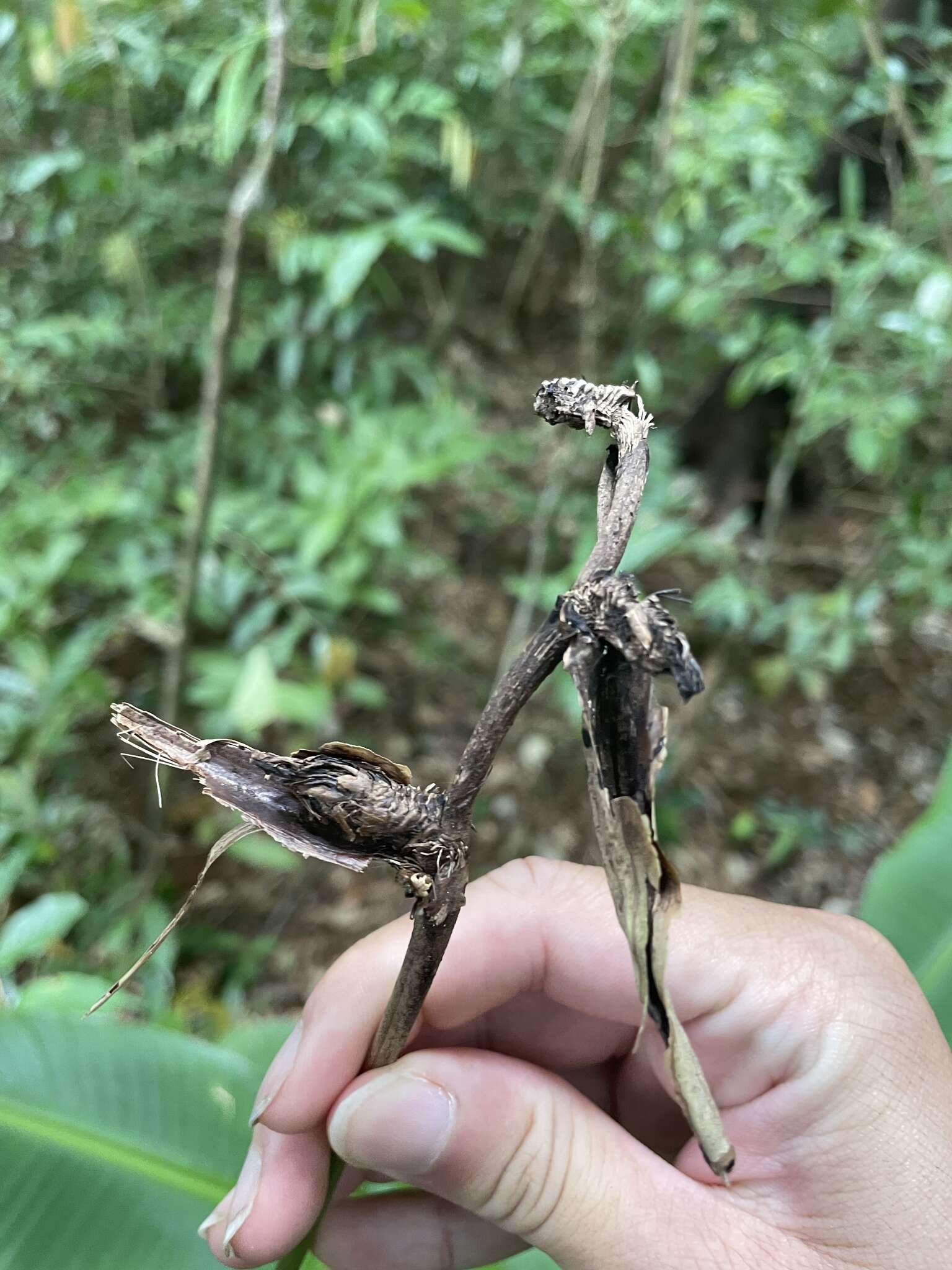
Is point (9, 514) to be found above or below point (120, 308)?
below

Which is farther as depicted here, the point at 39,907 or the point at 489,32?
the point at 489,32

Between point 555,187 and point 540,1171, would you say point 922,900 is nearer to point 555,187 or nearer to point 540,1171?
point 540,1171

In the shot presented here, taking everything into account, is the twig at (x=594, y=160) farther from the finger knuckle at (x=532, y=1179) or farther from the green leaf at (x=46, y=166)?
the finger knuckle at (x=532, y=1179)

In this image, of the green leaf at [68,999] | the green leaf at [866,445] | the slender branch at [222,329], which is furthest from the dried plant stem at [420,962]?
the green leaf at [866,445]

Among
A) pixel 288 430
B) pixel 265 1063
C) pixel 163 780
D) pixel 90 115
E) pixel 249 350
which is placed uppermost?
pixel 90 115

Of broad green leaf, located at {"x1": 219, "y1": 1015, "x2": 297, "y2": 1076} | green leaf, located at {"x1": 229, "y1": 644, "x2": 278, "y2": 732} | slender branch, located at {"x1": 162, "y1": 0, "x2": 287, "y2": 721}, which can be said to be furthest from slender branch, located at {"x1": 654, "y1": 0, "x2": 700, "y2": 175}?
broad green leaf, located at {"x1": 219, "y1": 1015, "x2": 297, "y2": 1076}

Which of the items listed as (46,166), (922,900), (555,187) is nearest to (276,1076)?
(922,900)

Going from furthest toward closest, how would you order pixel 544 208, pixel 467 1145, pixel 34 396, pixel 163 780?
pixel 544 208
pixel 34 396
pixel 163 780
pixel 467 1145

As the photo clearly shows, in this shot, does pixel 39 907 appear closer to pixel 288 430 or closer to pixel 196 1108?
pixel 196 1108

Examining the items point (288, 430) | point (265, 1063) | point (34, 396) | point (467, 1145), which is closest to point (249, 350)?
point (288, 430)
